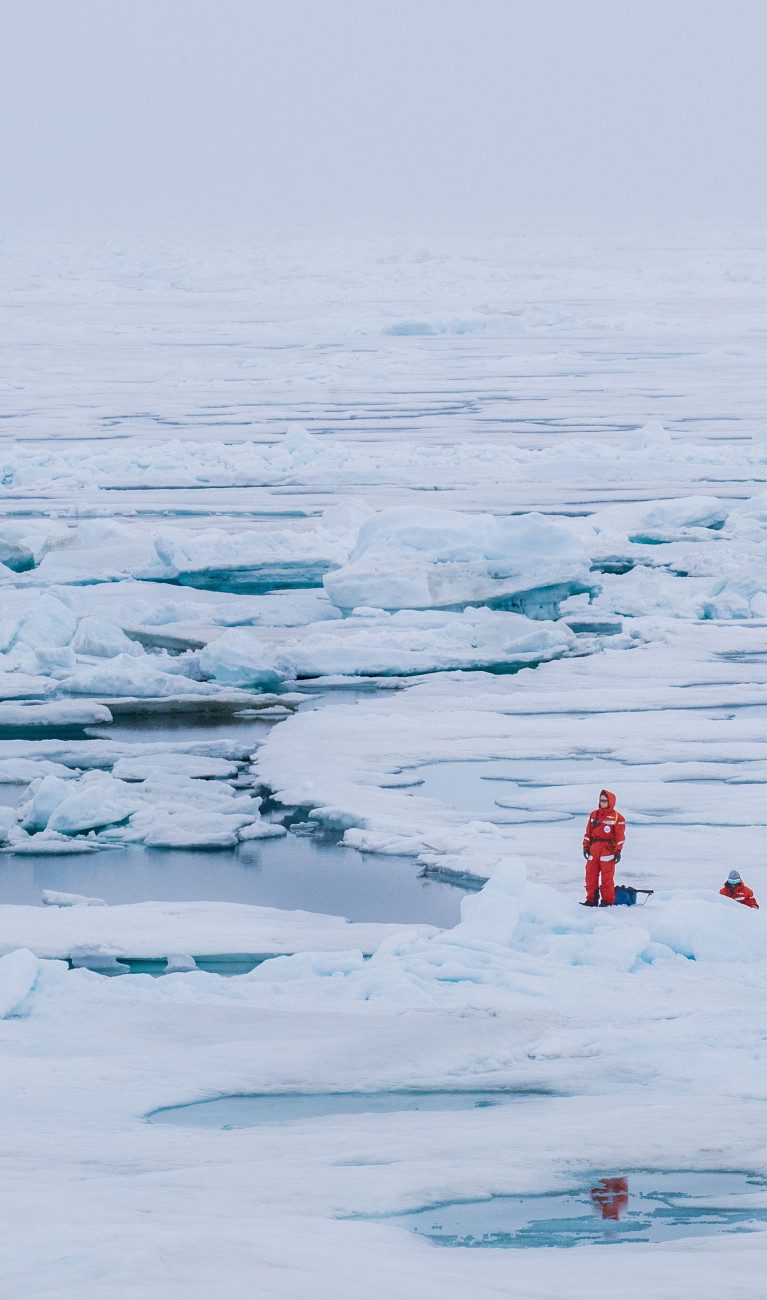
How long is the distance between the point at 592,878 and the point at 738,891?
53 centimetres

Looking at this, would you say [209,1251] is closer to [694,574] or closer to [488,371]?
[694,574]

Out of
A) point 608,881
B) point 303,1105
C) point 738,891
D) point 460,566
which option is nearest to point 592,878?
point 608,881

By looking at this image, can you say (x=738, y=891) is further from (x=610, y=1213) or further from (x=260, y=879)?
(x=610, y=1213)

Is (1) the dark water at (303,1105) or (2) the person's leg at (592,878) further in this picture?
(2) the person's leg at (592,878)

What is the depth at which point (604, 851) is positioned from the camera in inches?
227

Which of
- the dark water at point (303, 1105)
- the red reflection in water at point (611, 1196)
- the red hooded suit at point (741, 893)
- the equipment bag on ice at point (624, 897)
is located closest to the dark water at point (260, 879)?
the equipment bag on ice at point (624, 897)

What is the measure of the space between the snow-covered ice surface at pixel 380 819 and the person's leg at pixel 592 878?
0.63 ft

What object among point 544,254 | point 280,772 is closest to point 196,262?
point 544,254

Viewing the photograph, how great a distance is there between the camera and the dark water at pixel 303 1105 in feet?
13.1

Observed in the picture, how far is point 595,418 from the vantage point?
21.7 meters

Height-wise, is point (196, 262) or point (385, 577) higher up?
point (196, 262)

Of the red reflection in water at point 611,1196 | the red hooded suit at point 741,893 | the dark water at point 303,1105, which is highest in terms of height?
the red hooded suit at point 741,893

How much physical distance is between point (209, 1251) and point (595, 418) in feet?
64.2

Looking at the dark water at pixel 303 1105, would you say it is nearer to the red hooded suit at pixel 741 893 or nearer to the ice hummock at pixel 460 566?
the red hooded suit at pixel 741 893
